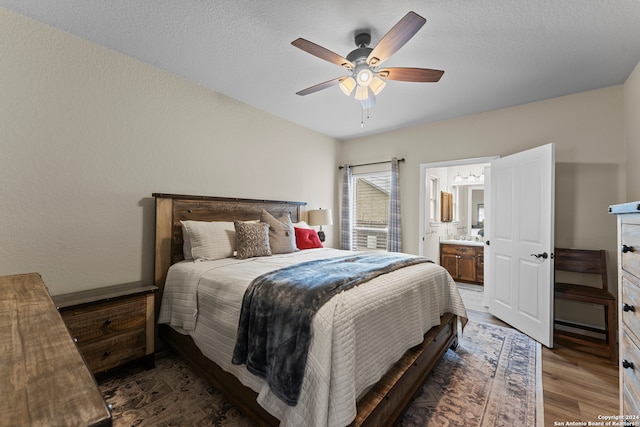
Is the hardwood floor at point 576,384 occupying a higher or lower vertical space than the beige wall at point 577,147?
lower

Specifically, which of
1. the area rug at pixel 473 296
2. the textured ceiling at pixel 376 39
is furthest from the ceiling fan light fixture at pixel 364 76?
the area rug at pixel 473 296

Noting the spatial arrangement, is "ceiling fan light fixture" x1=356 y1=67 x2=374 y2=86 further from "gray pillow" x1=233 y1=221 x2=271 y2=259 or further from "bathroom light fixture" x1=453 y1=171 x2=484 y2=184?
"bathroom light fixture" x1=453 y1=171 x2=484 y2=184

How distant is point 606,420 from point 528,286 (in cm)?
142

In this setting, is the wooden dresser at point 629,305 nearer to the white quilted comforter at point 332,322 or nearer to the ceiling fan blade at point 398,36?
the white quilted comforter at point 332,322

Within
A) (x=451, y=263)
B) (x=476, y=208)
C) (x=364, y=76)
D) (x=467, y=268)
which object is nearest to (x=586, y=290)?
(x=467, y=268)

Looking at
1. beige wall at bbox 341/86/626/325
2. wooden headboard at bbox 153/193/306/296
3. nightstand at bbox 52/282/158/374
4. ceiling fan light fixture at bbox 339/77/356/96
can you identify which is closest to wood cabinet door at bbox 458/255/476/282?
beige wall at bbox 341/86/626/325

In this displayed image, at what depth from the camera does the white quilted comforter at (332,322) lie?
1.26 meters

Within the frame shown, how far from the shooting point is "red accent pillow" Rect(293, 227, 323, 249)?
342 cm

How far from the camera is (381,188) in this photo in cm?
493

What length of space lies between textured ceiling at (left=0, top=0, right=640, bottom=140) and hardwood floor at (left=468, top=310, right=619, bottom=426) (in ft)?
8.88

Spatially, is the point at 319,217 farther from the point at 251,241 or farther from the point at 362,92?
the point at 362,92

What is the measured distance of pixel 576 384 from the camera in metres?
2.10

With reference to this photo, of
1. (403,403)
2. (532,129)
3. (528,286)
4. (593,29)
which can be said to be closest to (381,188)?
(532,129)

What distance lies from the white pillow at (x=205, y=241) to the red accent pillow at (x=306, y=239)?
2.92 ft
